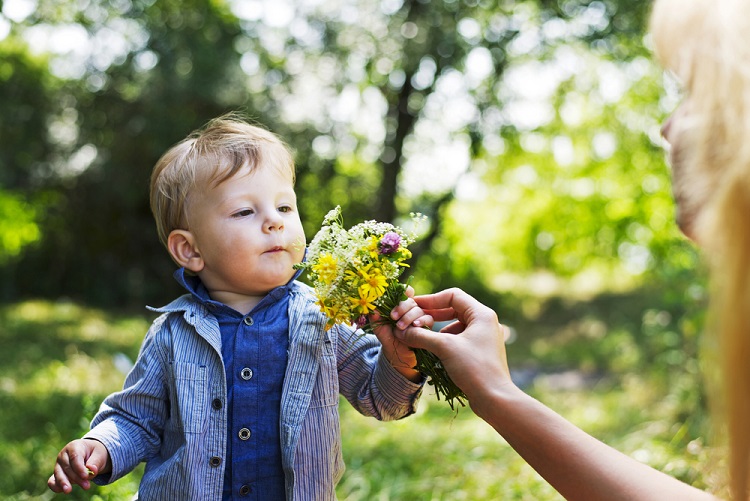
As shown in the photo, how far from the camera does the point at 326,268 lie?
1.92 m

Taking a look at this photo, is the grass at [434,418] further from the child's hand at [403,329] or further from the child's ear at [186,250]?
the child's ear at [186,250]

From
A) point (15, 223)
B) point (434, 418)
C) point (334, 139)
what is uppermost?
point (334, 139)

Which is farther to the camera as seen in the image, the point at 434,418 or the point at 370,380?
the point at 434,418

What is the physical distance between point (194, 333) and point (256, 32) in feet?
27.1

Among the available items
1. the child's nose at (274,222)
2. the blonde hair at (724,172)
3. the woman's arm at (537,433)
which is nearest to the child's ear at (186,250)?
the child's nose at (274,222)

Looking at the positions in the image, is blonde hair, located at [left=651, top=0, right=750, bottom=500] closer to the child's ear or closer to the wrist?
the wrist

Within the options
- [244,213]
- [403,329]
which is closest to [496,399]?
[403,329]

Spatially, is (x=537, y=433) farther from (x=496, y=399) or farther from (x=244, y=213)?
(x=244, y=213)

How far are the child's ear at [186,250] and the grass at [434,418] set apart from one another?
0.74 meters

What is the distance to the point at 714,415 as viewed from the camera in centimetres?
128

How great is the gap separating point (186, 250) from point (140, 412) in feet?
1.52

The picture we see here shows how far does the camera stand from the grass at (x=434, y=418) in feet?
12.8

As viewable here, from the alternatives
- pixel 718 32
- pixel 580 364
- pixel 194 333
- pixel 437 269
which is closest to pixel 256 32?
pixel 437 269

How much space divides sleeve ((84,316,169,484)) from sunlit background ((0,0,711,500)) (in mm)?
3531
